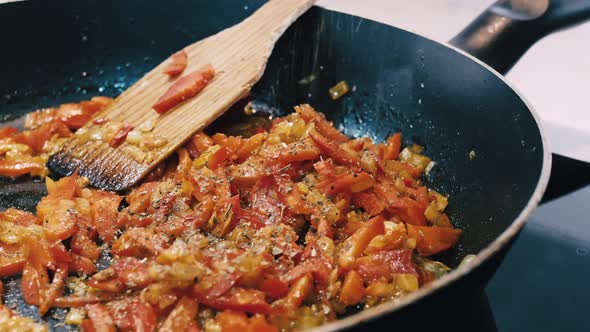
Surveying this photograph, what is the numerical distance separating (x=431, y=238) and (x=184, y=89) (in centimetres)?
109

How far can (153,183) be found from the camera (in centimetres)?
184

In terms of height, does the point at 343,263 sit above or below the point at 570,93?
above

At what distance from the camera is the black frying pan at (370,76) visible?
1572 millimetres

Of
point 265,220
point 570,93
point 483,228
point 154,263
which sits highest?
point 154,263

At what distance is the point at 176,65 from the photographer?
2.18 meters

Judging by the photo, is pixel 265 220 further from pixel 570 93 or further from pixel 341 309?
pixel 570 93

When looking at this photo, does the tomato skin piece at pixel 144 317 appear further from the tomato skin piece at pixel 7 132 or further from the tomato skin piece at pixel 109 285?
the tomato skin piece at pixel 7 132

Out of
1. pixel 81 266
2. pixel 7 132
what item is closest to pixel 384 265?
pixel 81 266

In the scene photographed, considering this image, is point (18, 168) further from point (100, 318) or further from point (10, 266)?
point (100, 318)

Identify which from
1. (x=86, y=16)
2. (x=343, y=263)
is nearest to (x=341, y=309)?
(x=343, y=263)

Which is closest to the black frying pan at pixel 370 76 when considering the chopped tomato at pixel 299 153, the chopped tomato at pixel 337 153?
the chopped tomato at pixel 337 153

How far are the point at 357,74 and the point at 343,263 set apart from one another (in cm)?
101

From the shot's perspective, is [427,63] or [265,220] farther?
[427,63]

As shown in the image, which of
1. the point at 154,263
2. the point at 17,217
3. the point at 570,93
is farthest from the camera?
the point at 570,93
